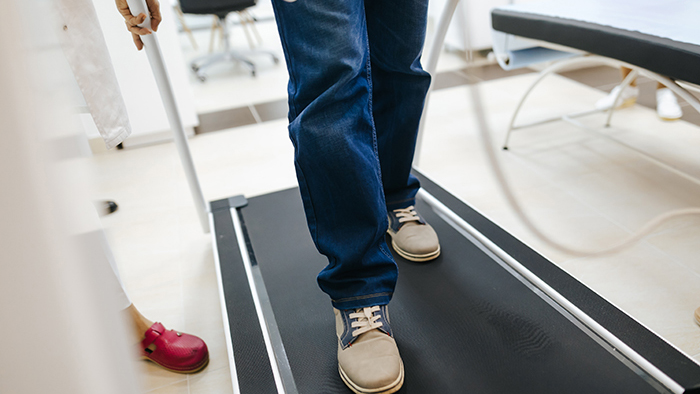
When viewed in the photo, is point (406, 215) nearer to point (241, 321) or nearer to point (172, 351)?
point (241, 321)

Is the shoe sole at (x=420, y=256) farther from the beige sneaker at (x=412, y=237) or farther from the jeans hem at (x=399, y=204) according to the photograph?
the jeans hem at (x=399, y=204)

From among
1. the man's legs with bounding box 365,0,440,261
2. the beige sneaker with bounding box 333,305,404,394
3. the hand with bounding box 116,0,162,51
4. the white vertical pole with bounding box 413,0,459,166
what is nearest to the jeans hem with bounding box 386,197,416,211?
the man's legs with bounding box 365,0,440,261

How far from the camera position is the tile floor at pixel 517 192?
1.15 metres

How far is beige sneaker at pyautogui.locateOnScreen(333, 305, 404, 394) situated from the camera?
0.79 metres

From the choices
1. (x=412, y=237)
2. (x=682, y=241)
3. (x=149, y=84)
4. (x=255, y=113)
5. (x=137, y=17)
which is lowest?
(x=682, y=241)

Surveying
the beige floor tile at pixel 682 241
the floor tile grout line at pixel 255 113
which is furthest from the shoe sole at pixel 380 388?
the floor tile grout line at pixel 255 113

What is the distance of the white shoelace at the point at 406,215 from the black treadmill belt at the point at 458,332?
3.9 inches

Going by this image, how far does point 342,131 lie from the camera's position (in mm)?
733

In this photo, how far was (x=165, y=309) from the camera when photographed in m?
1.23

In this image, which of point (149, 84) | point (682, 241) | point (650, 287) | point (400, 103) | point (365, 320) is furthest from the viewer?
point (149, 84)

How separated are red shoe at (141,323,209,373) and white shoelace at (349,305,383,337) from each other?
1.29ft

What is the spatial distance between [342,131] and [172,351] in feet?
2.04

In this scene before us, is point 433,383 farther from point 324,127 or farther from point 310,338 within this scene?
point 324,127

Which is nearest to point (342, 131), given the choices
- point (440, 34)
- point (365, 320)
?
point (365, 320)
